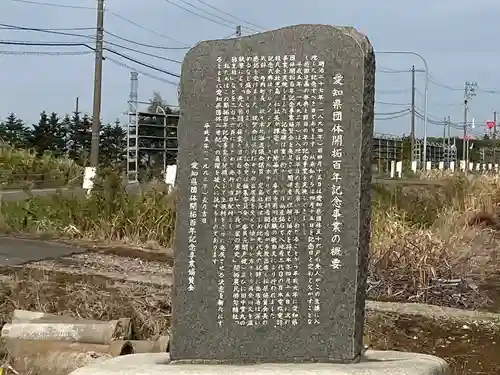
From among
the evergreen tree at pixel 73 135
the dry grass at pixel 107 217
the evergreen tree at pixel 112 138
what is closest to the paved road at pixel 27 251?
the dry grass at pixel 107 217

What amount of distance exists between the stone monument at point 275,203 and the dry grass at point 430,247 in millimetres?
2820

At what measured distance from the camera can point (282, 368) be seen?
11.6 ft

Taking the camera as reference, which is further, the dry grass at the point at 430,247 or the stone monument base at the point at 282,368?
the dry grass at the point at 430,247

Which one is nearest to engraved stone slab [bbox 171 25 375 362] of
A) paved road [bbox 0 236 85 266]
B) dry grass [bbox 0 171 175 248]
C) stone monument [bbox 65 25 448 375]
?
stone monument [bbox 65 25 448 375]

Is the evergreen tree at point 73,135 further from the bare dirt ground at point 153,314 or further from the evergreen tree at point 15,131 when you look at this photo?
the bare dirt ground at point 153,314

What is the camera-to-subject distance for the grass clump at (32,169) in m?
22.3

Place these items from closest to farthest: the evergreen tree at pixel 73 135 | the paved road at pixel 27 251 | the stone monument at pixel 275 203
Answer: the stone monument at pixel 275 203, the paved road at pixel 27 251, the evergreen tree at pixel 73 135

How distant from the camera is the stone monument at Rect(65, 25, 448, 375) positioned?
155 inches

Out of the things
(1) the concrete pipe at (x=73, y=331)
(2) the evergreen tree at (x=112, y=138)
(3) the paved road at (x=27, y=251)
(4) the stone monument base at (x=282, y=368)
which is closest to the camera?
(4) the stone monument base at (x=282, y=368)

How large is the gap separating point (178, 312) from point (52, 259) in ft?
14.0

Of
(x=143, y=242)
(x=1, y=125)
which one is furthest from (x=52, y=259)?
(x=1, y=125)

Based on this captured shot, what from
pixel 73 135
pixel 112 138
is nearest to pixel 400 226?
pixel 112 138

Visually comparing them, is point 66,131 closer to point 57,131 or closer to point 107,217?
point 57,131

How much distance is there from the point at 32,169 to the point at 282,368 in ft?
72.7
